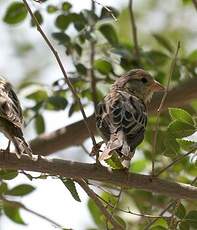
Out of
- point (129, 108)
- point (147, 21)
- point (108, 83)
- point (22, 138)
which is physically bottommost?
point (22, 138)

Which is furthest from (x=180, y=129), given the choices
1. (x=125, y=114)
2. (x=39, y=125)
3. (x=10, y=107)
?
(x=39, y=125)

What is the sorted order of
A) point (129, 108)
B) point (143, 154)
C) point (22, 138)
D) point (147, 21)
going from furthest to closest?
point (147, 21)
point (143, 154)
point (129, 108)
point (22, 138)

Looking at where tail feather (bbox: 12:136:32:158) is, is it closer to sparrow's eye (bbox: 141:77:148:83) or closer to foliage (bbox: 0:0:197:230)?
foliage (bbox: 0:0:197:230)

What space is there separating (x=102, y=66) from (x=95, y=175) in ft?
7.23

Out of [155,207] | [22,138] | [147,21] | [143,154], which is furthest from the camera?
[147,21]

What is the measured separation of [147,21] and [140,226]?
4.00 m

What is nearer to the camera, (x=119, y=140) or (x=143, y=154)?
(x=119, y=140)

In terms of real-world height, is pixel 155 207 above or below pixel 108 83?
below

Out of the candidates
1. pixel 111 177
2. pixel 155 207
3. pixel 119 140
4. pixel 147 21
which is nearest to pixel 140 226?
pixel 155 207

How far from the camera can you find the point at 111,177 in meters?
4.76

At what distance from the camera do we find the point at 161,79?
7355mm

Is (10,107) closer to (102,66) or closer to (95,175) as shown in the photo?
(95,175)

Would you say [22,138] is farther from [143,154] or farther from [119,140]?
[143,154]

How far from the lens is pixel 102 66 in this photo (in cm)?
678
